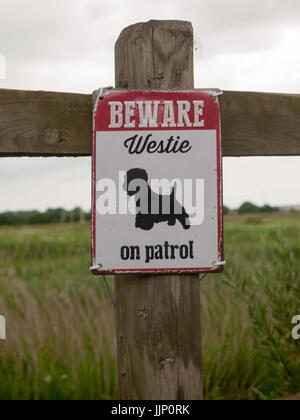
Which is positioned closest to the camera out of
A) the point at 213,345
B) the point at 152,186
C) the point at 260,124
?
the point at 152,186

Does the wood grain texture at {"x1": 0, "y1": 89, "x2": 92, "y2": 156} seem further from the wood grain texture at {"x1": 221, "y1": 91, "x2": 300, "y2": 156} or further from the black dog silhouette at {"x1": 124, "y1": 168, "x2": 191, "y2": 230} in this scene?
the wood grain texture at {"x1": 221, "y1": 91, "x2": 300, "y2": 156}

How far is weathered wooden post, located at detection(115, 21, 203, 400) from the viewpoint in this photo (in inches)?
69.6

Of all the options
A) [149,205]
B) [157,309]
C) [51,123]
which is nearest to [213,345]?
[157,309]

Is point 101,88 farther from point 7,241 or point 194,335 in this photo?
point 7,241

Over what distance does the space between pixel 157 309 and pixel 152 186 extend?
1.32 ft

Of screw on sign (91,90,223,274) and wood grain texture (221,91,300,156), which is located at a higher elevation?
wood grain texture (221,91,300,156)

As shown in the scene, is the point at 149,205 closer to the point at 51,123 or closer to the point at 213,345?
the point at 51,123

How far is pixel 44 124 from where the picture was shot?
69.6 inches

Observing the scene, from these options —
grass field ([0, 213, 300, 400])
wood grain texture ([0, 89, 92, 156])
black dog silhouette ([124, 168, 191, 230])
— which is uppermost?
wood grain texture ([0, 89, 92, 156])

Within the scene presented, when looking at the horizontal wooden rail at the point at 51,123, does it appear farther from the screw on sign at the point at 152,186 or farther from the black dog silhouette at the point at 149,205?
the black dog silhouette at the point at 149,205

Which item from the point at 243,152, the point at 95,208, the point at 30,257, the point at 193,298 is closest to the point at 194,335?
the point at 193,298

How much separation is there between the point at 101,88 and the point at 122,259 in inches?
22.2

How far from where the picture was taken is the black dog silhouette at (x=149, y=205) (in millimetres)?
1747

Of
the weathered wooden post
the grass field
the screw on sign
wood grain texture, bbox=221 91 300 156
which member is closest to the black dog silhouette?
the screw on sign
